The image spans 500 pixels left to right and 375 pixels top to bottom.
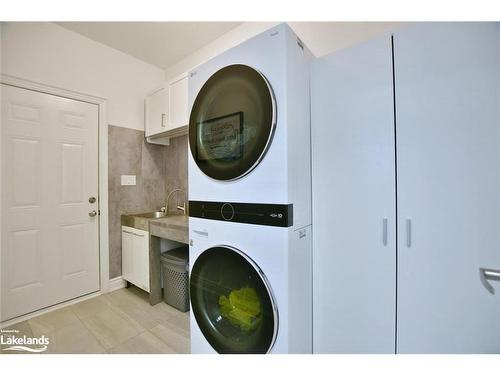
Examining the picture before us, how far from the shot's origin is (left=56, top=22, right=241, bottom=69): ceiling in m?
1.97

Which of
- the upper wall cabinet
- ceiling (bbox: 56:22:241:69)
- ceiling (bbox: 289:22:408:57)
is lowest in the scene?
the upper wall cabinet

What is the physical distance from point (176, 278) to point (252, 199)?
4.74ft

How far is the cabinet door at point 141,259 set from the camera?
Answer: 80.7 inches

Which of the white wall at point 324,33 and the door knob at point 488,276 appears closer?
the door knob at point 488,276

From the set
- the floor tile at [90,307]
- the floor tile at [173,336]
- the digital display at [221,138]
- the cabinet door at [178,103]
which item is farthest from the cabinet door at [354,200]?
the floor tile at [90,307]

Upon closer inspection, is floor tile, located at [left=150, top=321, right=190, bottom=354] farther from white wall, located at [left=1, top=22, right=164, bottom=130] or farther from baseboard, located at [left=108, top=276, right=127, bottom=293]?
white wall, located at [left=1, top=22, right=164, bottom=130]

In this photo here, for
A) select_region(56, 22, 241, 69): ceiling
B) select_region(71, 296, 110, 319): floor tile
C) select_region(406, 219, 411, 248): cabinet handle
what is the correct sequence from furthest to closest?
select_region(56, 22, 241, 69): ceiling, select_region(71, 296, 110, 319): floor tile, select_region(406, 219, 411, 248): cabinet handle

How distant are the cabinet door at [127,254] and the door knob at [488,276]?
2.65 meters

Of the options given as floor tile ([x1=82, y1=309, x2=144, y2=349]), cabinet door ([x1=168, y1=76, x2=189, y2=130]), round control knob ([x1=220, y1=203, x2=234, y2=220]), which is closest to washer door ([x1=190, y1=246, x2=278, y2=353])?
round control knob ([x1=220, y1=203, x2=234, y2=220])

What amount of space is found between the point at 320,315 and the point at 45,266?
8.01 feet

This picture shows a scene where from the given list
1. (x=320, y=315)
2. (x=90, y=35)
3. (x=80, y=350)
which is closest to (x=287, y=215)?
(x=320, y=315)

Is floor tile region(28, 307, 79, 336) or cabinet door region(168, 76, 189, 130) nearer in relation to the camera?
floor tile region(28, 307, 79, 336)

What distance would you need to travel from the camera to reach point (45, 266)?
1887 mm

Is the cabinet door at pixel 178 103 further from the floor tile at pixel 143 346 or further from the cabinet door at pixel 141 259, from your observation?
the floor tile at pixel 143 346
